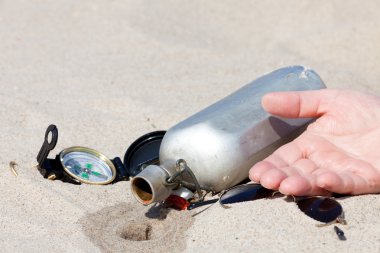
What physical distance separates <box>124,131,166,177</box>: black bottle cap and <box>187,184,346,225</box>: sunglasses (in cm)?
38

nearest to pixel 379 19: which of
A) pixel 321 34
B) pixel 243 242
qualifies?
pixel 321 34

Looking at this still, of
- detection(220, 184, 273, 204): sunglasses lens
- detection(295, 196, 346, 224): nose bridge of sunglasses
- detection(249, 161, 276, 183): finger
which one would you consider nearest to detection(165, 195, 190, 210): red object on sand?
detection(220, 184, 273, 204): sunglasses lens

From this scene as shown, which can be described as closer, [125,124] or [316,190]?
[316,190]

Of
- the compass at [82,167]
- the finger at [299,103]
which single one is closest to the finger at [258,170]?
the finger at [299,103]

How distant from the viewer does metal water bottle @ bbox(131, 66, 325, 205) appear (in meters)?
2.77

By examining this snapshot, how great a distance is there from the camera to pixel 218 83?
427 cm

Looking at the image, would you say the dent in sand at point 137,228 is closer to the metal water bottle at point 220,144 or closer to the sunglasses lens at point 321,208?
the metal water bottle at point 220,144

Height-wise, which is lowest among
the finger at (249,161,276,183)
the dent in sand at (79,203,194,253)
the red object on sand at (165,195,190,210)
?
the dent in sand at (79,203,194,253)

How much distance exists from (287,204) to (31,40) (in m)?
2.78

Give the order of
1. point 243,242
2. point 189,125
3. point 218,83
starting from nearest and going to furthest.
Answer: point 243,242 → point 189,125 → point 218,83

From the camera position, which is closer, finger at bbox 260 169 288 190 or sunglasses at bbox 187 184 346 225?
sunglasses at bbox 187 184 346 225

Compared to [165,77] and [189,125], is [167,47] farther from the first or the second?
[189,125]

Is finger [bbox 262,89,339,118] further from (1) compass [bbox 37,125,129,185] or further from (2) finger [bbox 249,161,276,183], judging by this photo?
(1) compass [bbox 37,125,129,185]

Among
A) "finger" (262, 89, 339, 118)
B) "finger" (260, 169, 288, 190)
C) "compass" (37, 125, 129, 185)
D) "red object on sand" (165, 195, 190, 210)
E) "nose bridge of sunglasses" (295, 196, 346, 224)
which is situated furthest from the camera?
"compass" (37, 125, 129, 185)
